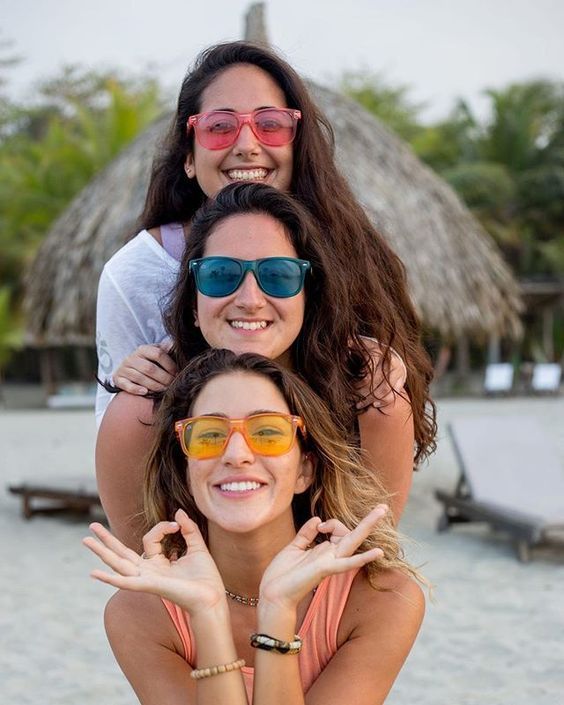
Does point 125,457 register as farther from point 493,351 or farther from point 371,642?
point 493,351

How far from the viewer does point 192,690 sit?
6.54 ft

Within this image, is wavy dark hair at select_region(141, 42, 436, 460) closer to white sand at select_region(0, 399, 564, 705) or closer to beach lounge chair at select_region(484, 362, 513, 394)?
white sand at select_region(0, 399, 564, 705)

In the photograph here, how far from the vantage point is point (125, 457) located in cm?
232

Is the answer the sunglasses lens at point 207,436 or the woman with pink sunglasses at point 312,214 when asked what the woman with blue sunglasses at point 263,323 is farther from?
the sunglasses lens at point 207,436

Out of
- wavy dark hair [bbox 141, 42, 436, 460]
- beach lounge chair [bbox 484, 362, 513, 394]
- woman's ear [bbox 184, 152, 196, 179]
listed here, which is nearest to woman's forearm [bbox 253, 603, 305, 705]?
wavy dark hair [bbox 141, 42, 436, 460]

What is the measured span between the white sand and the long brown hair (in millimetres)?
1963

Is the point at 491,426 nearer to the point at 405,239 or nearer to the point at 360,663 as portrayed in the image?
the point at 405,239

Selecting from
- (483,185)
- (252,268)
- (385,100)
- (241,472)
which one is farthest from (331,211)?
(385,100)

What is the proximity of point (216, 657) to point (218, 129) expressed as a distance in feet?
3.75

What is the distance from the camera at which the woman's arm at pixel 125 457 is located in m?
→ 2.30

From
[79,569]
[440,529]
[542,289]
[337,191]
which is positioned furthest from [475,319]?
[542,289]

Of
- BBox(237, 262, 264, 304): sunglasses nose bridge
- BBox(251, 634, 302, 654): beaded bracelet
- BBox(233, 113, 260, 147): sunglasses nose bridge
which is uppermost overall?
BBox(233, 113, 260, 147): sunglasses nose bridge

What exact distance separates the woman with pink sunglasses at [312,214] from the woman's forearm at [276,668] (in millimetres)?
548

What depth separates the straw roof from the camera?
833cm
